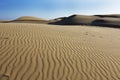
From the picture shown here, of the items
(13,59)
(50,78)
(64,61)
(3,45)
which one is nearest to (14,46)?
(3,45)

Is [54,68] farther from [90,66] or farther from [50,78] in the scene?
[90,66]

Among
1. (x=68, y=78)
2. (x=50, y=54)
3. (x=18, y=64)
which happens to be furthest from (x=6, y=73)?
(x=50, y=54)

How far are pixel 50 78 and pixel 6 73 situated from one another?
1.31m

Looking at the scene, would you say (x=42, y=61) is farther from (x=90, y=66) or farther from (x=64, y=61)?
(x=90, y=66)

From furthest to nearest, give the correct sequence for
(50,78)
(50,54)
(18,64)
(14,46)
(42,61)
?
(14,46) < (50,54) < (42,61) < (18,64) < (50,78)

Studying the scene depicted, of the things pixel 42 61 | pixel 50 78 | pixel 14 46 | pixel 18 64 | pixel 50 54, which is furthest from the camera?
pixel 14 46

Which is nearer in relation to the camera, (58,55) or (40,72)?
(40,72)

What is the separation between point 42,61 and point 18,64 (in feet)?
2.81

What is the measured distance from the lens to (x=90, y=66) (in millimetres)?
6621

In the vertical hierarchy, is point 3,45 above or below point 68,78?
above

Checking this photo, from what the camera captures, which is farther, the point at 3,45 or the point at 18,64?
the point at 3,45

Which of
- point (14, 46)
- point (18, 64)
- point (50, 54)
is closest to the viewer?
point (18, 64)

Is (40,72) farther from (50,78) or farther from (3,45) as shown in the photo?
(3,45)

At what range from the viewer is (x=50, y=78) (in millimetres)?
5523
